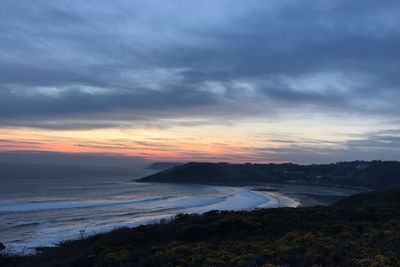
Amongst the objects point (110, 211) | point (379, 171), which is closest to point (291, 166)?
point (379, 171)

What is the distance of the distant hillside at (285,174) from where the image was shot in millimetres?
133375

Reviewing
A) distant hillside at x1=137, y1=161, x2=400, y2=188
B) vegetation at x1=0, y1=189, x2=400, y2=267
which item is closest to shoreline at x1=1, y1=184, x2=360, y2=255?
vegetation at x1=0, y1=189, x2=400, y2=267

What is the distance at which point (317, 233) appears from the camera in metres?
19.3

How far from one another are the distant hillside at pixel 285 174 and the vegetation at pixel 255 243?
10462 centimetres

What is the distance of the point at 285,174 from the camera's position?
16150 centimetres

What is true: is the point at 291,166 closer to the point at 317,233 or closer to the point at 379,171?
Answer: the point at 379,171

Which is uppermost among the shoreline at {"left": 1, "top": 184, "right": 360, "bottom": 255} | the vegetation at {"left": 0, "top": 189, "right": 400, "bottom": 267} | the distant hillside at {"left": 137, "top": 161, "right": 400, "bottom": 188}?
the distant hillside at {"left": 137, "top": 161, "right": 400, "bottom": 188}

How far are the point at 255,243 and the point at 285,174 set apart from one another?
146612 mm

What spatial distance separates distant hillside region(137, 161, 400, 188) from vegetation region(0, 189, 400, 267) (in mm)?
104621

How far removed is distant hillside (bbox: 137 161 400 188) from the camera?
133 meters

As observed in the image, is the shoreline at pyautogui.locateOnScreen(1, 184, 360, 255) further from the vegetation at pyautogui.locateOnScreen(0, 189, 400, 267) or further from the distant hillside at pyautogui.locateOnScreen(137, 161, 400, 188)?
the distant hillside at pyautogui.locateOnScreen(137, 161, 400, 188)

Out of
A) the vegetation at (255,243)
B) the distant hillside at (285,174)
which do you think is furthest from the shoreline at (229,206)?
the distant hillside at (285,174)

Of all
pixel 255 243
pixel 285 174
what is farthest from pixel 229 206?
pixel 285 174

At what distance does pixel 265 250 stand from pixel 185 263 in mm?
2554
